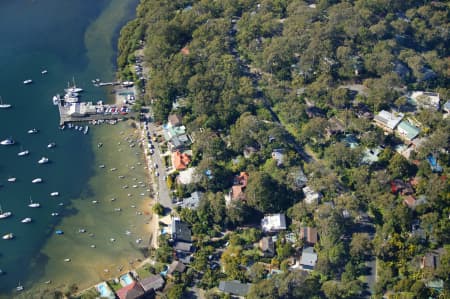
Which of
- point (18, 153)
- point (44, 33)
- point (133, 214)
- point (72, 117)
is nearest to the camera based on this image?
point (133, 214)

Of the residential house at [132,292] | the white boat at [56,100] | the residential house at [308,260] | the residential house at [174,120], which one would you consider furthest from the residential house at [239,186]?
the white boat at [56,100]

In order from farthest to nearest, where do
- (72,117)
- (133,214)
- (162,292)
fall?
(72,117)
(133,214)
(162,292)

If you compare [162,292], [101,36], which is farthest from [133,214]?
[101,36]

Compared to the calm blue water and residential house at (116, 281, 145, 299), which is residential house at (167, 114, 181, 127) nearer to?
the calm blue water

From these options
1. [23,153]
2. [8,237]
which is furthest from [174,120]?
[8,237]

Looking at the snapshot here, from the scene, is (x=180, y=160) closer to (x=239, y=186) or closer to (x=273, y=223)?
(x=239, y=186)

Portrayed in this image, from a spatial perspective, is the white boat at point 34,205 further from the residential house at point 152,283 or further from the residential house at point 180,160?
the residential house at point 152,283

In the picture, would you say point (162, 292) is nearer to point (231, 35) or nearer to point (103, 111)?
point (103, 111)
